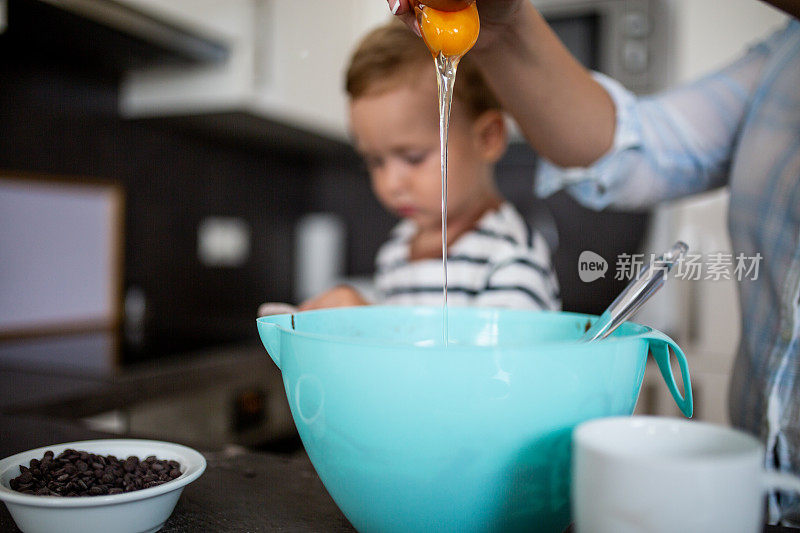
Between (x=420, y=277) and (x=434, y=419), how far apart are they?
730 millimetres

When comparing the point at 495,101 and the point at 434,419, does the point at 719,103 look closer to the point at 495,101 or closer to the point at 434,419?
the point at 495,101

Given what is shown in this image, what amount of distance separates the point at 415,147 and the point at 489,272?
0.68ft

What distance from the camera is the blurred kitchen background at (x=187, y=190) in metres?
1.21

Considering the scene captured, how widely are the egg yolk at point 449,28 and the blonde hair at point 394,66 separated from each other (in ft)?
1.52

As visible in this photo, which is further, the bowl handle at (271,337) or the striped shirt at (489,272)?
the striped shirt at (489,272)

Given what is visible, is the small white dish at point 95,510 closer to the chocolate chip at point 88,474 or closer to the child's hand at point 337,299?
the chocolate chip at point 88,474

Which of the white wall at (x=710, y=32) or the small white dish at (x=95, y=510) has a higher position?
the white wall at (x=710, y=32)

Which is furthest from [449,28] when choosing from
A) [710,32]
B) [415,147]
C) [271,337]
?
[710,32]

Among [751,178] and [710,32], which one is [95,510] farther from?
[710,32]

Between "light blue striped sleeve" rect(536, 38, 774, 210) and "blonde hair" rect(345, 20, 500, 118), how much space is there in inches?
9.6

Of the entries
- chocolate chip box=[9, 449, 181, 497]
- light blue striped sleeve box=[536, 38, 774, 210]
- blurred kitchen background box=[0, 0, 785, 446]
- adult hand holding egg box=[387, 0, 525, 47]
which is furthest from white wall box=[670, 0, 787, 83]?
chocolate chip box=[9, 449, 181, 497]

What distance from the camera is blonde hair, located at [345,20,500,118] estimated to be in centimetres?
90

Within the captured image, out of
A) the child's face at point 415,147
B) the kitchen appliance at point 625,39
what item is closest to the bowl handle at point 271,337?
the child's face at point 415,147

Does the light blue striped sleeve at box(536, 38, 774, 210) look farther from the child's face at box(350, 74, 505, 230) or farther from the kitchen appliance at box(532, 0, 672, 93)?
the kitchen appliance at box(532, 0, 672, 93)
